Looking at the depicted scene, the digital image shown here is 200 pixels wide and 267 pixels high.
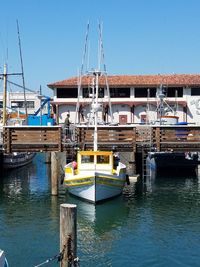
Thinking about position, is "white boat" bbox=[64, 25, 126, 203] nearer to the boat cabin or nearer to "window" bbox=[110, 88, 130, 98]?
the boat cabin

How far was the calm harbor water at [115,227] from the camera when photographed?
16.3 meters

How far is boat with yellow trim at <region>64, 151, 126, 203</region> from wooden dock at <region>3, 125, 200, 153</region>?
2.62 metres

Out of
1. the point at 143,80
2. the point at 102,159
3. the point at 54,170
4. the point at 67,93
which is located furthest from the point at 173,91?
the point at 54,170

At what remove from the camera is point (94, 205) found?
24578 millimetres

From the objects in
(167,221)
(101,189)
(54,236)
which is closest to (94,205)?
(101,189)

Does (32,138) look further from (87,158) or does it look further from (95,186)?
(95,186)

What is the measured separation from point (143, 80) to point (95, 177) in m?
36.8

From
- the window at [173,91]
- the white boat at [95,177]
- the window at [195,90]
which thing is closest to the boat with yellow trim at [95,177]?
the white boat at [95,177]

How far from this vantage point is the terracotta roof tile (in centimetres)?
5869

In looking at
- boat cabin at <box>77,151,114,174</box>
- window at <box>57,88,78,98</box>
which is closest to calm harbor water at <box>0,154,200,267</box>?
boat cabin at <box>77,151,114,174</box>

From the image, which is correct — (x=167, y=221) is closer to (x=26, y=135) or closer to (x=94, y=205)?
(x=94, y=205)

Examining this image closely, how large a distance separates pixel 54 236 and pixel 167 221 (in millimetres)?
5340

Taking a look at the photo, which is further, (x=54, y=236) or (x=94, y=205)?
(x=94, y=205)

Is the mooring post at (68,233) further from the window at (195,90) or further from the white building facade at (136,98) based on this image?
the window at (195,90)
